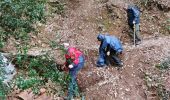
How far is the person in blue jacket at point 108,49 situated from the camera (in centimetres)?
1084

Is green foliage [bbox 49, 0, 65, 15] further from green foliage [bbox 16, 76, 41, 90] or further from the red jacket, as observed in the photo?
green foliage [bbox 16, 76, 41, 90]

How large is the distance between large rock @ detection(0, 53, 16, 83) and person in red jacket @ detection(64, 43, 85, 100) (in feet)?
4.57

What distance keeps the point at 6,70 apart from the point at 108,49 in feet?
9.64

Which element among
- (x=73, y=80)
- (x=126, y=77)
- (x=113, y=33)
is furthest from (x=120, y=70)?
(x=113, y=33)

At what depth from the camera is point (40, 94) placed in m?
10.1

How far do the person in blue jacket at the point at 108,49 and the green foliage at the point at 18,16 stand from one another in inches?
70.1

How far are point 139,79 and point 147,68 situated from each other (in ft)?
1.48

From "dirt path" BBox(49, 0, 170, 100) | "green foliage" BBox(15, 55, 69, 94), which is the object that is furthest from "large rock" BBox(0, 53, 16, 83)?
"dirt path" BBox(49, 0, 170, 100)

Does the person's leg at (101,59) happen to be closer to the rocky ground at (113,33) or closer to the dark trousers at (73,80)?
the rocky ground at (113,33)

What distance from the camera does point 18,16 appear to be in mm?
10406

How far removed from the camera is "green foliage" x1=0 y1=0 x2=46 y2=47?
1018 centimetres

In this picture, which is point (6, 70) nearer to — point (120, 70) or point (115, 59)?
point (115, 59)

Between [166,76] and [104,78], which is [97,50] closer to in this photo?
[104,78]

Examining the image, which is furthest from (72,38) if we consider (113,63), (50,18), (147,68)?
(147,68)
